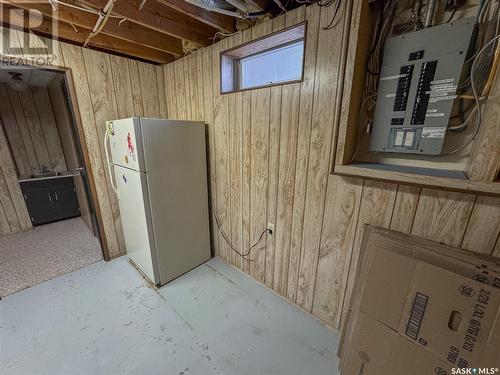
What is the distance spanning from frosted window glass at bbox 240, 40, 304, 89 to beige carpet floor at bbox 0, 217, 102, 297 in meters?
2.66

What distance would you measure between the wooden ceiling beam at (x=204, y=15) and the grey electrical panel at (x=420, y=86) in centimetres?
121

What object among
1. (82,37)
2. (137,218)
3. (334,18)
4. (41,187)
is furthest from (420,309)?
(41,187)

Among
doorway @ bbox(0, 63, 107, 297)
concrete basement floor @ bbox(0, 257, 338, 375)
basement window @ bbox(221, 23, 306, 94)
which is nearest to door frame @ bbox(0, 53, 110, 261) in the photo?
doorway @ bbox(0, 63, 107, 297)

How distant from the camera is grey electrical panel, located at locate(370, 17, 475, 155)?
958mm

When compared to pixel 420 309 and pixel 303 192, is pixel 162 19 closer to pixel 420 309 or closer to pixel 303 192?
pixel 303 192

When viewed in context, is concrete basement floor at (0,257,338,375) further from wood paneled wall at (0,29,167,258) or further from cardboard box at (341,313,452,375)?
wood paneled wall at (0,29,167,258)

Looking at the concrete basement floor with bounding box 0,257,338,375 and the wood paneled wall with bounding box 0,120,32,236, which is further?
the wood paneled wall with bounding box 0,120,32,236

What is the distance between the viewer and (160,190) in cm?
189

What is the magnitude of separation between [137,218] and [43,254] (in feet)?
5.45

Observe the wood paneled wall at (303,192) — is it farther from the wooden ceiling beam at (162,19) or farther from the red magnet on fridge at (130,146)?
the red magnet on fridge at (130,146)

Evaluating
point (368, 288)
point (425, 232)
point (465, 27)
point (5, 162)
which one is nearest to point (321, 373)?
point (368, 288)

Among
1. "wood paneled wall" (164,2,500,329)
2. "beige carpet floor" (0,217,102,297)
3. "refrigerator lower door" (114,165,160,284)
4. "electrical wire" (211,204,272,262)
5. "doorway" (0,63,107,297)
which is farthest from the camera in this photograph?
"doorway" (0,63,107,297)

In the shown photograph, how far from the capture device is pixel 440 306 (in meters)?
0.93

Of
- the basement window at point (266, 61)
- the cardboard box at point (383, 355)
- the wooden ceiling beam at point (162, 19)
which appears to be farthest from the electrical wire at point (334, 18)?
the cardboard box at point (383, 355)
